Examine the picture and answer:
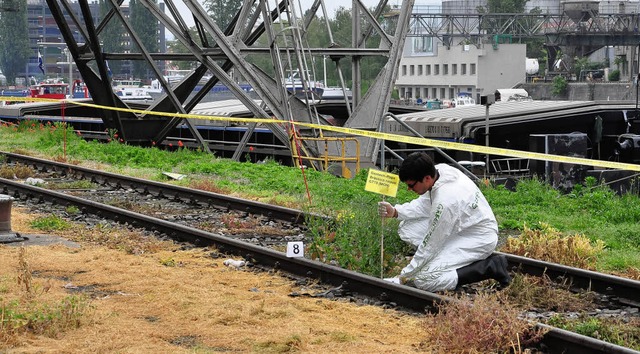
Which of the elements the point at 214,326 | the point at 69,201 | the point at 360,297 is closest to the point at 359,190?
the point at 69,201

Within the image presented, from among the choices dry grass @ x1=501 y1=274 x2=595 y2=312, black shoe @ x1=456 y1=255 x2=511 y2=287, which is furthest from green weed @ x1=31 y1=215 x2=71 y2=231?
dry grass @ x1=501 y1=274 x2=595 y2=312

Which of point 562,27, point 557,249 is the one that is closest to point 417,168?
point 557,249

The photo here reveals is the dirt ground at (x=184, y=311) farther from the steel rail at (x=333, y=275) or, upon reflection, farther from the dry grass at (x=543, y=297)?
the dry grass at (x=543, y=297)

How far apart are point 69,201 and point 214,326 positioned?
8.94 m

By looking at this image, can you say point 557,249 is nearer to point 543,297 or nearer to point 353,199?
point 543,297

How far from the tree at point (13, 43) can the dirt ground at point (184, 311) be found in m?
137

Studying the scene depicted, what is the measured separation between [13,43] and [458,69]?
77978 mm

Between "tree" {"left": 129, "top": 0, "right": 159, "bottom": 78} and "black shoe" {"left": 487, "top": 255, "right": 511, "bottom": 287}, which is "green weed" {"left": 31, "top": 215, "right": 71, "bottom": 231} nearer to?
"black shoe" {"left": 487, "top": 255, "right": 511, "bottom": 287}

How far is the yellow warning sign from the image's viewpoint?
394 inches

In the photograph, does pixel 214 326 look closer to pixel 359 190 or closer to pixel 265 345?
pixel 265 345

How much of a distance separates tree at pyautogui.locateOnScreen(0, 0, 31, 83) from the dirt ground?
137141 millimetres

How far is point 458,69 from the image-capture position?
308 feet

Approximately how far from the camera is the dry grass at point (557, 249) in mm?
11539

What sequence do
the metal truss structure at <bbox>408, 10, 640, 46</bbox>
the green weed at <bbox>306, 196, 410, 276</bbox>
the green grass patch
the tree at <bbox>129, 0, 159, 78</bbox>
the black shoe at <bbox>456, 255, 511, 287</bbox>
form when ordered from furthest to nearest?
the tree at <bbox>129, 0, 159, 78</bbox> < the metal truss structure at <bbox>408, 10, 640, 46</bbox> < the green grass patch < the green weed at <bbox>306, 196, 410, 276</bbox> < the black shoe at <bbox>456, 255, 511, 287</bbox>
